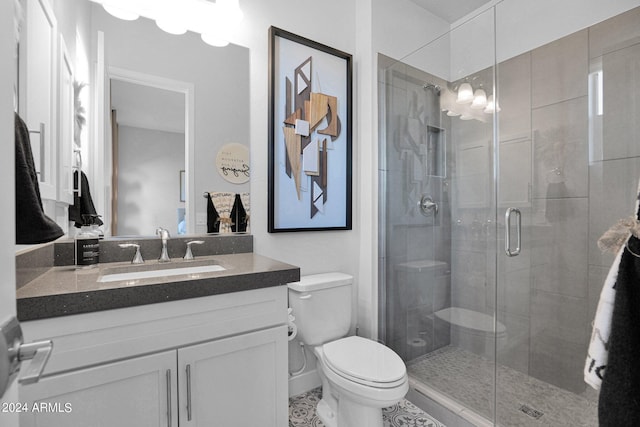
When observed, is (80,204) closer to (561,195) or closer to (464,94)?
(464,94)

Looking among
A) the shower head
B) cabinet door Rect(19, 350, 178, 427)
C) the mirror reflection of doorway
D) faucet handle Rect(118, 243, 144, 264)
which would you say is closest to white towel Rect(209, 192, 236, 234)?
the mirror reflection of doorway

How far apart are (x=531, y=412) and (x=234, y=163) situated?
2102 mm

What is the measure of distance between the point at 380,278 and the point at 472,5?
2.12m

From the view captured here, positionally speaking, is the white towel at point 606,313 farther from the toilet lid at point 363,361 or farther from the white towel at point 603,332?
the toilet lid at point 363,361

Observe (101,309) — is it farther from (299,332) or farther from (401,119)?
(401,119)

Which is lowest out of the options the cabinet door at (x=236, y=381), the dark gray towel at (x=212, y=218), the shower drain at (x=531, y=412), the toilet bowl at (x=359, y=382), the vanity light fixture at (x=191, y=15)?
the shower drain at (x=531, y=412)

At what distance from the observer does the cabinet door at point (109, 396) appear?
844 mm

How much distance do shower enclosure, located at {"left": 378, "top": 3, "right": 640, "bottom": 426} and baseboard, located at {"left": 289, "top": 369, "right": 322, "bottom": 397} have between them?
1.79 feet

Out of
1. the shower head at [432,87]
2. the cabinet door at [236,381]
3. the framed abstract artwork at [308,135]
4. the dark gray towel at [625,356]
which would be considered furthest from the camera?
the shower head at [432,87]

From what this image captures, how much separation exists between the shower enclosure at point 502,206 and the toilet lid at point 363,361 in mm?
526

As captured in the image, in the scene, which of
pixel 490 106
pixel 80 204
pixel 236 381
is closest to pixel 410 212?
pixel 490 106

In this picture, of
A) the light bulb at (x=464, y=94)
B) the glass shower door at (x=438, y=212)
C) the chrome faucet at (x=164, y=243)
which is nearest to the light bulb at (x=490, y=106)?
the glass shower door at (x=438, y=212)

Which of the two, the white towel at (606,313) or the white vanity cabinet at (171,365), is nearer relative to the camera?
the white towel at (606,313)

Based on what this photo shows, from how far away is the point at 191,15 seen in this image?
1577 mm
